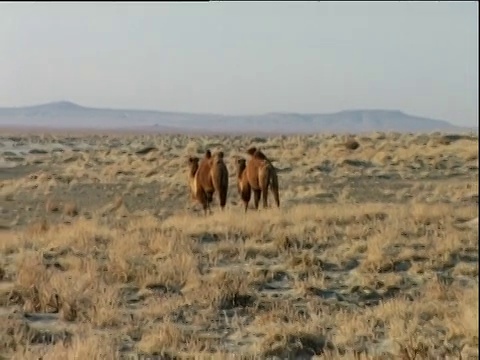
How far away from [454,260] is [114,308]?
16.8 ft

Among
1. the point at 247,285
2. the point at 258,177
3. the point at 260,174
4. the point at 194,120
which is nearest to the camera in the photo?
the point at 247,285

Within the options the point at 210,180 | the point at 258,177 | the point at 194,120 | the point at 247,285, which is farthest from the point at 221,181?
the point at 194,120

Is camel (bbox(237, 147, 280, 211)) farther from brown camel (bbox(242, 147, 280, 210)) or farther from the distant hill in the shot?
the distant hill

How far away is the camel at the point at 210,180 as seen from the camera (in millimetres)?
16856

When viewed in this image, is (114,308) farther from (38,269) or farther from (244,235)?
(244,235)

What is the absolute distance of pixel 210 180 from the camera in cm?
1730

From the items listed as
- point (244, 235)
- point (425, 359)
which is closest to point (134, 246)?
point (244, 235)

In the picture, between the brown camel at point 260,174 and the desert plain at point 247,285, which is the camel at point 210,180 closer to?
the brown camel at point 260,174

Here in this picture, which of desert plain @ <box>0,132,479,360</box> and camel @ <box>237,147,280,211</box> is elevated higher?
camel @ <box>237,147,280,211</box>

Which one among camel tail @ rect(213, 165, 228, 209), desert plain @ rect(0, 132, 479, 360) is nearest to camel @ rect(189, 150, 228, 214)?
camel tail @ rect(213, 165, 228, 209)

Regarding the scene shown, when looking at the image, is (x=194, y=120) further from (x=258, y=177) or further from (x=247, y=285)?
(x=247, y=285)

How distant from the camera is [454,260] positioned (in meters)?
11.0

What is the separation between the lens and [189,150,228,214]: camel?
16.9 meters

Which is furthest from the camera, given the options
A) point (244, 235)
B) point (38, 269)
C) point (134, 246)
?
point (244, 235)
